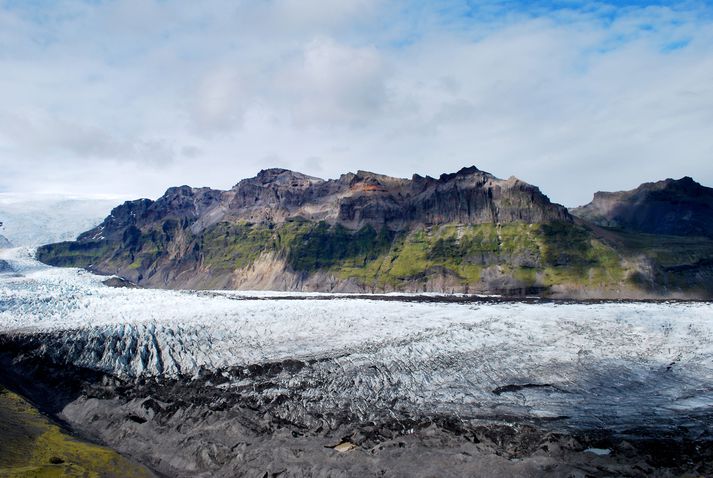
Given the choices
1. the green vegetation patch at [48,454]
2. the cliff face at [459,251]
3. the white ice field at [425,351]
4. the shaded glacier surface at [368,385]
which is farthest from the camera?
the cliff face at [459,251]

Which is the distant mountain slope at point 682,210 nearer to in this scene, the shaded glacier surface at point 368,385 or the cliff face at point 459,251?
the cliff face at point 459,251

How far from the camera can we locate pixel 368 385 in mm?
38094

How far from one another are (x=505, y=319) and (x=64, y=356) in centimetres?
4394

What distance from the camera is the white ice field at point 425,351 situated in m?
35.6

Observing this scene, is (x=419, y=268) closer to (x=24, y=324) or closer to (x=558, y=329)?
(x=558, y=329)

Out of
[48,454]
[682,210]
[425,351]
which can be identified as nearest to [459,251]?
[682,210]

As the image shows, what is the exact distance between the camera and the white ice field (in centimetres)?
3559

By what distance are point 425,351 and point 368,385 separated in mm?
9627


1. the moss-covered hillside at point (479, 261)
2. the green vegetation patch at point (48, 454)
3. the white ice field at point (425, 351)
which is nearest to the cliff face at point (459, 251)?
the moss-covered hillside at point (479, 261)

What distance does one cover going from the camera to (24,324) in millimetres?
51344

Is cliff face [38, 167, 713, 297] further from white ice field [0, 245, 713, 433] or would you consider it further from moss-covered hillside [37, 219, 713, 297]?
white ice field [0, 245, 713, 433]

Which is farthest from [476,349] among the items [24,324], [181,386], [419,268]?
[419,268]

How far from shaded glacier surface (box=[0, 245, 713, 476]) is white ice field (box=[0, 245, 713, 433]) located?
207 millimetres

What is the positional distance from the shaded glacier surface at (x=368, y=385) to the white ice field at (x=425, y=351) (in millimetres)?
207
